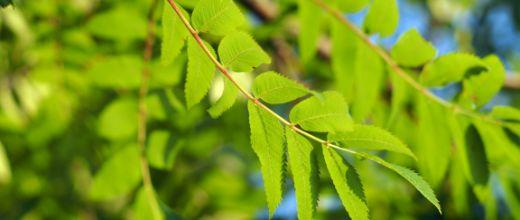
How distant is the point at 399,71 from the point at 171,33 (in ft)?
1.89

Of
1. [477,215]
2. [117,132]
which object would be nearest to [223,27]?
[117,132]

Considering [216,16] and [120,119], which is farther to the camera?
[120,119]

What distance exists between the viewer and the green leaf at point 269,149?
0.83m

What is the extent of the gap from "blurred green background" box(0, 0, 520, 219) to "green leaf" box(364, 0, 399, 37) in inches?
14.0

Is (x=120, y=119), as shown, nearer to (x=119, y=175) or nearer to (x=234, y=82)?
(x=119, y=175)

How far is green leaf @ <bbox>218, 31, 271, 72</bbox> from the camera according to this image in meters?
0.85

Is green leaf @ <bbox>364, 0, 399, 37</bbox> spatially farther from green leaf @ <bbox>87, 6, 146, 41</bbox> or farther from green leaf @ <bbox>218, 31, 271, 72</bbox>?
green leaf @ <bbox>87, 6, 146, 41</bbox>

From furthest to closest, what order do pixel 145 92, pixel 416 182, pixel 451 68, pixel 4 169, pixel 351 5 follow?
pixel 4 169 < pixel 145 92 < pixel 351 5 < pixel 451 68 < pixel 416 182

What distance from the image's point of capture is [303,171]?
0.84 m

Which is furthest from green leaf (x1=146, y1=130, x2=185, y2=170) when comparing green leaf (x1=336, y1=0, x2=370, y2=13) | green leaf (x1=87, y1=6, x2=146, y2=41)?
green leaf (x1=336, y1=0, x2=370, y2=13)

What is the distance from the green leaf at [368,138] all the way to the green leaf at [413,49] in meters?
0.35

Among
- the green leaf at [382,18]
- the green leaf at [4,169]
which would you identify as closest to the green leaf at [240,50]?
the green leaf at [382,18]

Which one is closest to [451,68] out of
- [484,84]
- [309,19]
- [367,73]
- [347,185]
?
[484,84]

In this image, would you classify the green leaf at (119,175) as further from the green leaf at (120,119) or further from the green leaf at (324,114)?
the green leaf at (324,114)
